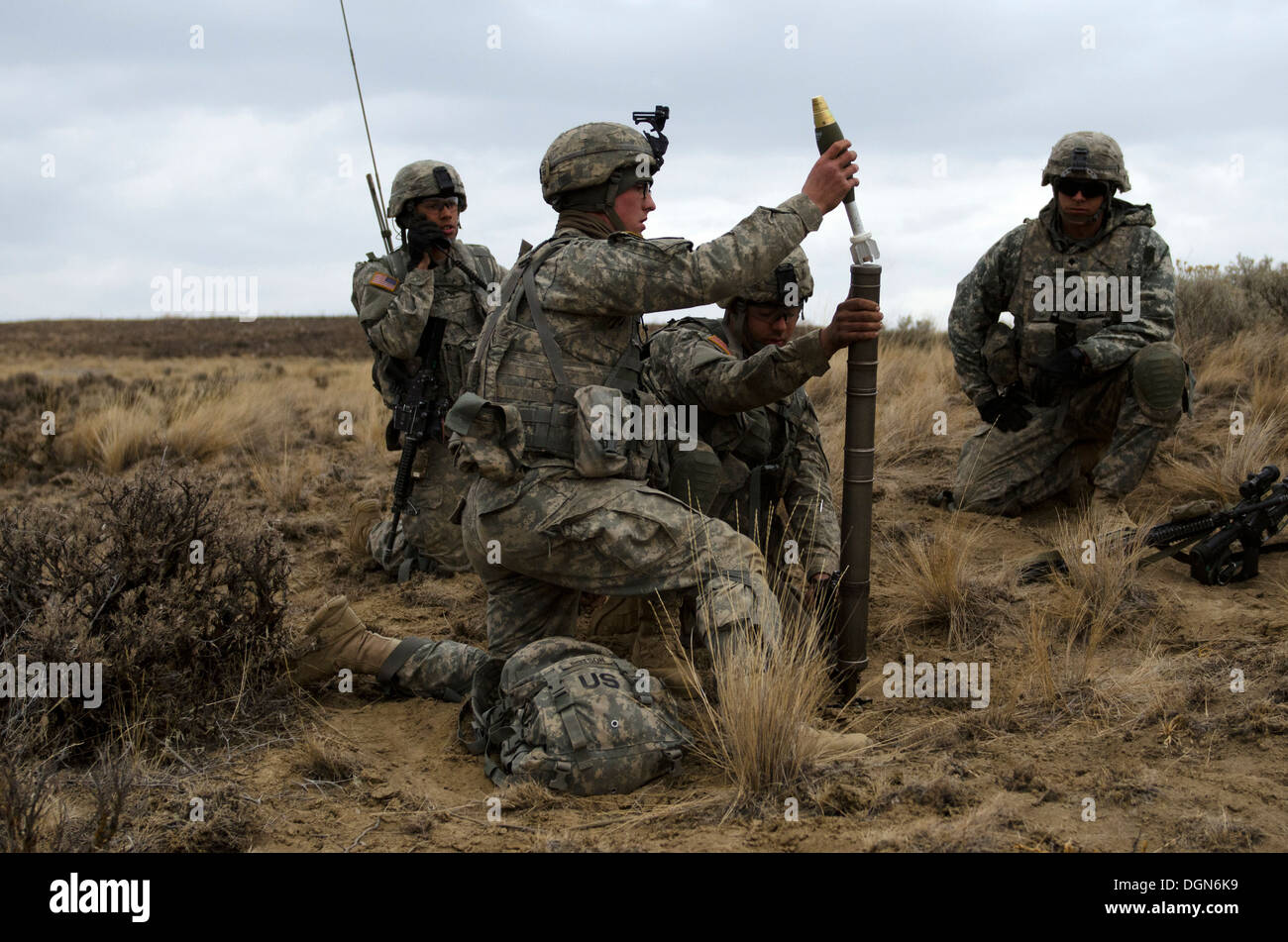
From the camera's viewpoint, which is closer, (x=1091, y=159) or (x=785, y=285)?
(x=785, y=285)

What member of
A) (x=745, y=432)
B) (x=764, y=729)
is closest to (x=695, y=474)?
(x=745, y=432)

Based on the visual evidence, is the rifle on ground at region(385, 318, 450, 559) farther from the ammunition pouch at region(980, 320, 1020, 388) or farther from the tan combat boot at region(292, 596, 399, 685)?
the ammunition pouch at region(980, 320, 1020, 388)

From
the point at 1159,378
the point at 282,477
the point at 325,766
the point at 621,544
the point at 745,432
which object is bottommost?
the point at 325,766

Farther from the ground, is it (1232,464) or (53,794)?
(1232,464)

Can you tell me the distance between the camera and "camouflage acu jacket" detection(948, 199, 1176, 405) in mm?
6797

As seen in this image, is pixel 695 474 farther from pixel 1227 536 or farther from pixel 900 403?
pixel 900 403

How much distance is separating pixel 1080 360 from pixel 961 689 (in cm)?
292

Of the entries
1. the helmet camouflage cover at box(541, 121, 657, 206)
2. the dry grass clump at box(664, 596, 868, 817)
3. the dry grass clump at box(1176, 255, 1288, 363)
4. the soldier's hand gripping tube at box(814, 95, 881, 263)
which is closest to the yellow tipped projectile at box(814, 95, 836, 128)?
the soldier's hand gripping tube at box(814, 95, 881, 263)

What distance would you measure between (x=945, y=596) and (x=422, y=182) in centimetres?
392

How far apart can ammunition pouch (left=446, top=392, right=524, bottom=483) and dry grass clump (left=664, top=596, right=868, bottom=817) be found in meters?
1.05

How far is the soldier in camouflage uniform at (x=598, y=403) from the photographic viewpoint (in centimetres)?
420

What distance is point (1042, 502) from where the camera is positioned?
7.23m

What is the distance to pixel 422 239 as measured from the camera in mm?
6992

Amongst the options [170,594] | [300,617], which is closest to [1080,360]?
[300,617]
